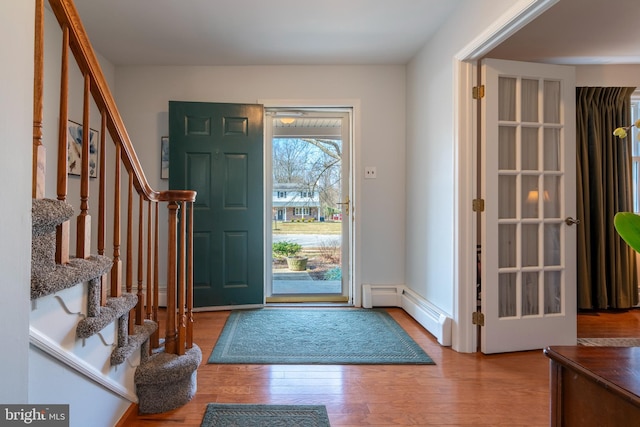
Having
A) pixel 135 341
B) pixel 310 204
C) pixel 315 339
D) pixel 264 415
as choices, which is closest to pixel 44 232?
pixel 135 341

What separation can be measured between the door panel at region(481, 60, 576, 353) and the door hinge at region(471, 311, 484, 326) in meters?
0.05

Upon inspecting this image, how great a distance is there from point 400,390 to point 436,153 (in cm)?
168

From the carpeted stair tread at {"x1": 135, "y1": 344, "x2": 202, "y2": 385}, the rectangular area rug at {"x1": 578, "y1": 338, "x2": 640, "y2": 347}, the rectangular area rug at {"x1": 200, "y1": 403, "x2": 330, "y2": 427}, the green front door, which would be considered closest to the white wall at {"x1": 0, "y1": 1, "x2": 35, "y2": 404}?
the carpeted stair tread at {"x1": 135, "y1": 344, "x2": 202, "y2": 385}

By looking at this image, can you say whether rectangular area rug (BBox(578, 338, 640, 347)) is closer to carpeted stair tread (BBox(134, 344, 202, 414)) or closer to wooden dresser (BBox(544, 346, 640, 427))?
wooden dresser (BBox(544, 346, 640, 427))

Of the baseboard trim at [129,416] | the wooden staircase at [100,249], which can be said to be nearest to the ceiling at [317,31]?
the wooden staircase at [100,249]

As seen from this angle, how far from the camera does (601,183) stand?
3039 millimetres

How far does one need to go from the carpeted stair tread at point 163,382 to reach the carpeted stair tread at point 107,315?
12.3 inches

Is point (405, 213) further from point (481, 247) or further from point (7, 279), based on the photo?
point (7, 279)

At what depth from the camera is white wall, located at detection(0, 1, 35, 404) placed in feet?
2.20

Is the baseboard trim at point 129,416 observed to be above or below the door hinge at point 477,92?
below

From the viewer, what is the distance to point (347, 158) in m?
3.48

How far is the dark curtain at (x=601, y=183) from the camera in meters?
3.04

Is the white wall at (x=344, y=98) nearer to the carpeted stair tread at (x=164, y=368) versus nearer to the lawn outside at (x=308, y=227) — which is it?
the lawn outside at (x=308, y=227)

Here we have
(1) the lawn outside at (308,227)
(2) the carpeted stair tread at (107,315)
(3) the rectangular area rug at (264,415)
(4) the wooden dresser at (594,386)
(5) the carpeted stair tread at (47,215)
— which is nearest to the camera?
(4) the wooden dresser at (594,386)
